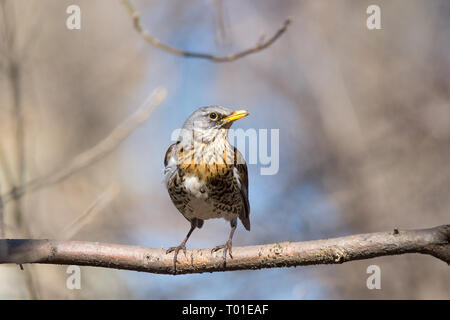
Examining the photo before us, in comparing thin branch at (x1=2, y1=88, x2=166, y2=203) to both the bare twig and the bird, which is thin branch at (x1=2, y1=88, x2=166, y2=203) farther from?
the bird

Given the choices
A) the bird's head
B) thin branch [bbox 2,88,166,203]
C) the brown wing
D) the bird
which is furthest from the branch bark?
the bird's head

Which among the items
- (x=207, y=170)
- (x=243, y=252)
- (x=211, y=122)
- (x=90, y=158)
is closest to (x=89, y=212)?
(x=90, y=158)

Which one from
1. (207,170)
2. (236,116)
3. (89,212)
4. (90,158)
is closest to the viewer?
(90,158)

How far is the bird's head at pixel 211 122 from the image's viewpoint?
201 inches

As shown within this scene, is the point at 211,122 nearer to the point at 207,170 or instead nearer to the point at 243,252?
the point at 207,170

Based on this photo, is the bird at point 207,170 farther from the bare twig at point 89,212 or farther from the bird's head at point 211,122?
the bare twig at point 89,212

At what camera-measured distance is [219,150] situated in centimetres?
505

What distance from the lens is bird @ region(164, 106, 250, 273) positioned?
192 inches

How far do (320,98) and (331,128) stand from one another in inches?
22.1

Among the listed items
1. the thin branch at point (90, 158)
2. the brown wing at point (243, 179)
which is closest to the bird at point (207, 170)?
the brown wing at point (243, 179)

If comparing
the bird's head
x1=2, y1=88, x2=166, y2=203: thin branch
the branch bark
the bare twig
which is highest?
the bird's head

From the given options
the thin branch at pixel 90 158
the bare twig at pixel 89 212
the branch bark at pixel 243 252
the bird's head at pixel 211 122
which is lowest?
the branch bark at pixel 243 252

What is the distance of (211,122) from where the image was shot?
5.16m

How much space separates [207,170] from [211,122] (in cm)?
56
